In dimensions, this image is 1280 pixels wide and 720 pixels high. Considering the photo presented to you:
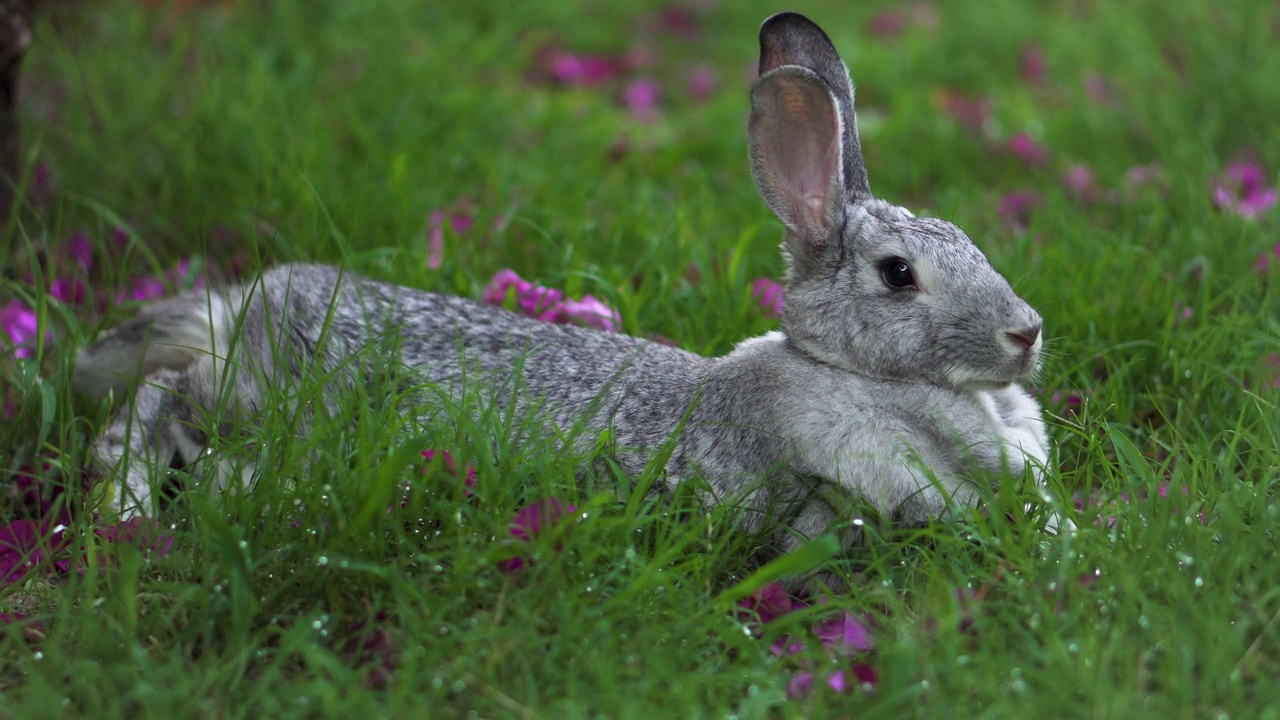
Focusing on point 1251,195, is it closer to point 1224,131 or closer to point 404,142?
point 1224,131

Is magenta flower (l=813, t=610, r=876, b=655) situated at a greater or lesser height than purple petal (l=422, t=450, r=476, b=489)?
lesser

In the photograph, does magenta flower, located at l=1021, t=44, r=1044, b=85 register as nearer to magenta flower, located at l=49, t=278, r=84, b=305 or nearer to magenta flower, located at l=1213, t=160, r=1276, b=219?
magenta flower, located at l=1213, t=160, r=1276, b=219

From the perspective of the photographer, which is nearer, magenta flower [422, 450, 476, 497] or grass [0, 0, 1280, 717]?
grass [0, 0, 1280, 717]

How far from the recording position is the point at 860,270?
12.9ft

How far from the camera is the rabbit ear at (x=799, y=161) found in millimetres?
4004

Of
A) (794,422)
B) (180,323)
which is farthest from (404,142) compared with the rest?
(794,422)

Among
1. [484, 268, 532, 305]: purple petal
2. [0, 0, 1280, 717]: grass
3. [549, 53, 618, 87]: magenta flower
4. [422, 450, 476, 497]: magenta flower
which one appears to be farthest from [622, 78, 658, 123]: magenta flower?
[422, 450, 476, 497]: magenta flower

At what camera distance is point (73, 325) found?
15.4 ft

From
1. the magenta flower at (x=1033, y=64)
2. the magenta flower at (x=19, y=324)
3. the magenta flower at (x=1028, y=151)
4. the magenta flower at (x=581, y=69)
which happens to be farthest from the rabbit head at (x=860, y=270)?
the magenta flower at (x=1033, y=64)

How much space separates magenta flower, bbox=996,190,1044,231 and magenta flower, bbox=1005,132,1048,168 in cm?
56

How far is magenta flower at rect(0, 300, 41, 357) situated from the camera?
16.2 feet

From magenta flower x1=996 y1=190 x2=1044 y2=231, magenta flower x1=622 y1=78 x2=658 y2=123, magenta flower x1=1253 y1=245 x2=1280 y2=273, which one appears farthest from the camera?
magenta flower x1=622 y1=78 x2=658 y2=123

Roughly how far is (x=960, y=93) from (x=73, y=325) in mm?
5833

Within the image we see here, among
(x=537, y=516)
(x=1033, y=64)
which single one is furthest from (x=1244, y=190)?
(x=537, y=516)
